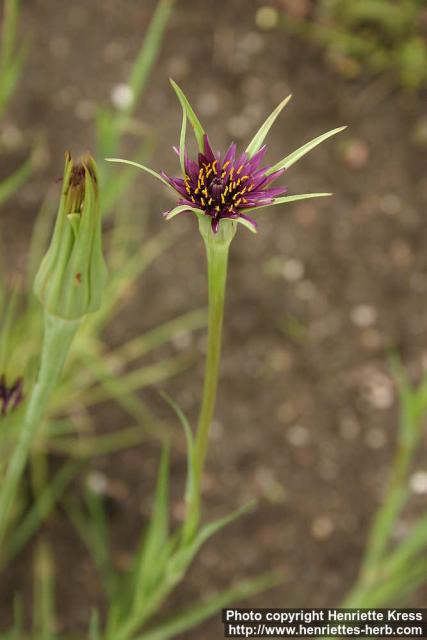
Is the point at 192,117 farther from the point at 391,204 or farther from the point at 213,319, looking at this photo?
the point at 391,204

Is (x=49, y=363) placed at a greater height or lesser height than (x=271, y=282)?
lesser

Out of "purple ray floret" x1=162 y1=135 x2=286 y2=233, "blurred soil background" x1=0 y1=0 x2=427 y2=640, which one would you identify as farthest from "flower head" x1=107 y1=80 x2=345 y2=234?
"blurred soil background" x1=0 y1=0 x2=427 y2=640

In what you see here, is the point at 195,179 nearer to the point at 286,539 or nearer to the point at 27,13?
the point at 286,539

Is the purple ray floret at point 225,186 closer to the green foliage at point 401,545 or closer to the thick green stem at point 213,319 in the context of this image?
the thick green stem at point 213,319

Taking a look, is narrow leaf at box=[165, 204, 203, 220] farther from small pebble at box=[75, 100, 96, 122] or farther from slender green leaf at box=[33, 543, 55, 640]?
small pebble at box=[75, 100, 96, 122]

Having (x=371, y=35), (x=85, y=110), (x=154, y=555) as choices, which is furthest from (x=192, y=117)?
(x=371, y=35)

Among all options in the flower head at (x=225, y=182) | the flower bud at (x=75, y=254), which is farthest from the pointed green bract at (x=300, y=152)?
the flower bud at (x=75, y=254)
